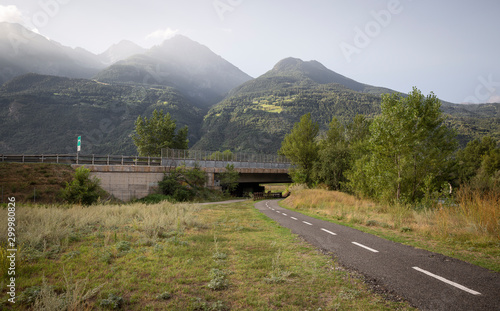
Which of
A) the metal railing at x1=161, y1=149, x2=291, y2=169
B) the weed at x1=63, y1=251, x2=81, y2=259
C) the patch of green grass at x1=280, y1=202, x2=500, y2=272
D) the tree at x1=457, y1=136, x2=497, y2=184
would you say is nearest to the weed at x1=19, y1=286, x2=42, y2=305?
the weed at x1=63, y1=251, x2=81, y2=259

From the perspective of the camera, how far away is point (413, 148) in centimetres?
1733

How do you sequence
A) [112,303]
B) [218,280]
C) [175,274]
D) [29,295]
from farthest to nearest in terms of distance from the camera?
[175,274]
[218,280]
[29,295]
[112,303]

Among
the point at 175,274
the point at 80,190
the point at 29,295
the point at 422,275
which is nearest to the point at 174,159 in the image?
the point at 80,190

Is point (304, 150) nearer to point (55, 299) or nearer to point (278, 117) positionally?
point (55, 299)

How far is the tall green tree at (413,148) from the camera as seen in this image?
1708cm

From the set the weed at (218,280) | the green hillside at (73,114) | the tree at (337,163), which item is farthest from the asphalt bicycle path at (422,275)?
the green hillside at (73,114)

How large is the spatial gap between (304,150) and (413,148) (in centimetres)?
2404

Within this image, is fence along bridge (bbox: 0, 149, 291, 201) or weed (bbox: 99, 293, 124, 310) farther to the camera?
fence along bridge (bbox: 0, 149, 291, 201)

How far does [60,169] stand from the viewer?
26312 mm

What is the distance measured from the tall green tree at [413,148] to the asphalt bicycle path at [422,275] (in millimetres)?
10797

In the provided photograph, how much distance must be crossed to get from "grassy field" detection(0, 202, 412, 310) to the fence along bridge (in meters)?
21.1

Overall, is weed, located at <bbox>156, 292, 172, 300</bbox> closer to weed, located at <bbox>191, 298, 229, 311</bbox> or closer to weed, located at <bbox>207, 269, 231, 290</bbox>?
weed, located at <bbox>191, 298, 229, 311</bbox>

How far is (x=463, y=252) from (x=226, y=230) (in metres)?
8.45

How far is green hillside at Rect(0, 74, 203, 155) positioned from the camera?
386ft
